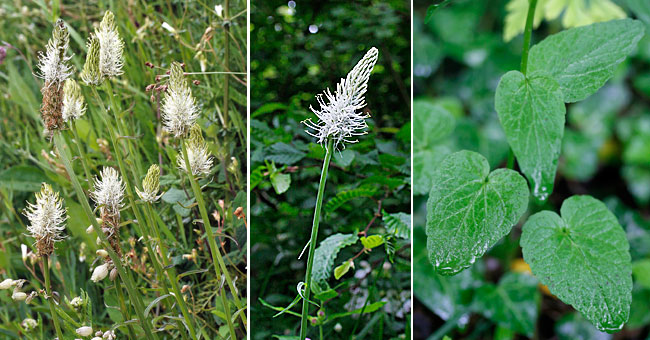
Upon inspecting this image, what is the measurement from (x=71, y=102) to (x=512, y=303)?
66 centimetres

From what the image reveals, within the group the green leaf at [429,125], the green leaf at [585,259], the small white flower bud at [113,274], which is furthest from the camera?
the green leaf at [429,125]

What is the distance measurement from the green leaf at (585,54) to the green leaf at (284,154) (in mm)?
264

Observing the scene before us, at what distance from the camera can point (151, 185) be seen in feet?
1.65

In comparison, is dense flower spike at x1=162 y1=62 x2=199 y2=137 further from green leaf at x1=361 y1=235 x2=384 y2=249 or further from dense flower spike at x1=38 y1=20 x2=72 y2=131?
green leaf at x1=361 y1=235 x2=384 y2=249

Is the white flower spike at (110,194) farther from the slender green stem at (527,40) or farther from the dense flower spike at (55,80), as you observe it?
the slender green stem at (527,40)

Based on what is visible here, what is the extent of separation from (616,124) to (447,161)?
0.75 meters

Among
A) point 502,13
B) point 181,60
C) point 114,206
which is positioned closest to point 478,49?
point 502,13

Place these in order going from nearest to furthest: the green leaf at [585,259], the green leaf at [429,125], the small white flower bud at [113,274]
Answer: the green leaf at [585,259] < the small white flower bud at [113,274] < the green leaf at [429,125]

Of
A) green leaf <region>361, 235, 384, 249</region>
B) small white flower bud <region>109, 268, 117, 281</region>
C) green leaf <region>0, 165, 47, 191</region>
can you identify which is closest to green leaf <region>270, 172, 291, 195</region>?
green leaf <region>361, 235, 384, 249</region>

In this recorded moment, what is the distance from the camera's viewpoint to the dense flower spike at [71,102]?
51 centimetres

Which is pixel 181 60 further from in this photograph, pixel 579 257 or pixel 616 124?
pixel 616 124

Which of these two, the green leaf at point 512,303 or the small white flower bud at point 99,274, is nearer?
the small white flower bud at point 99,274

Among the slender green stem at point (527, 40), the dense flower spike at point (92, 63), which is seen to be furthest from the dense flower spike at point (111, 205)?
the slender green stem at point (527, 40)

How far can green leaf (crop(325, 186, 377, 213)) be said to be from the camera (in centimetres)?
51
